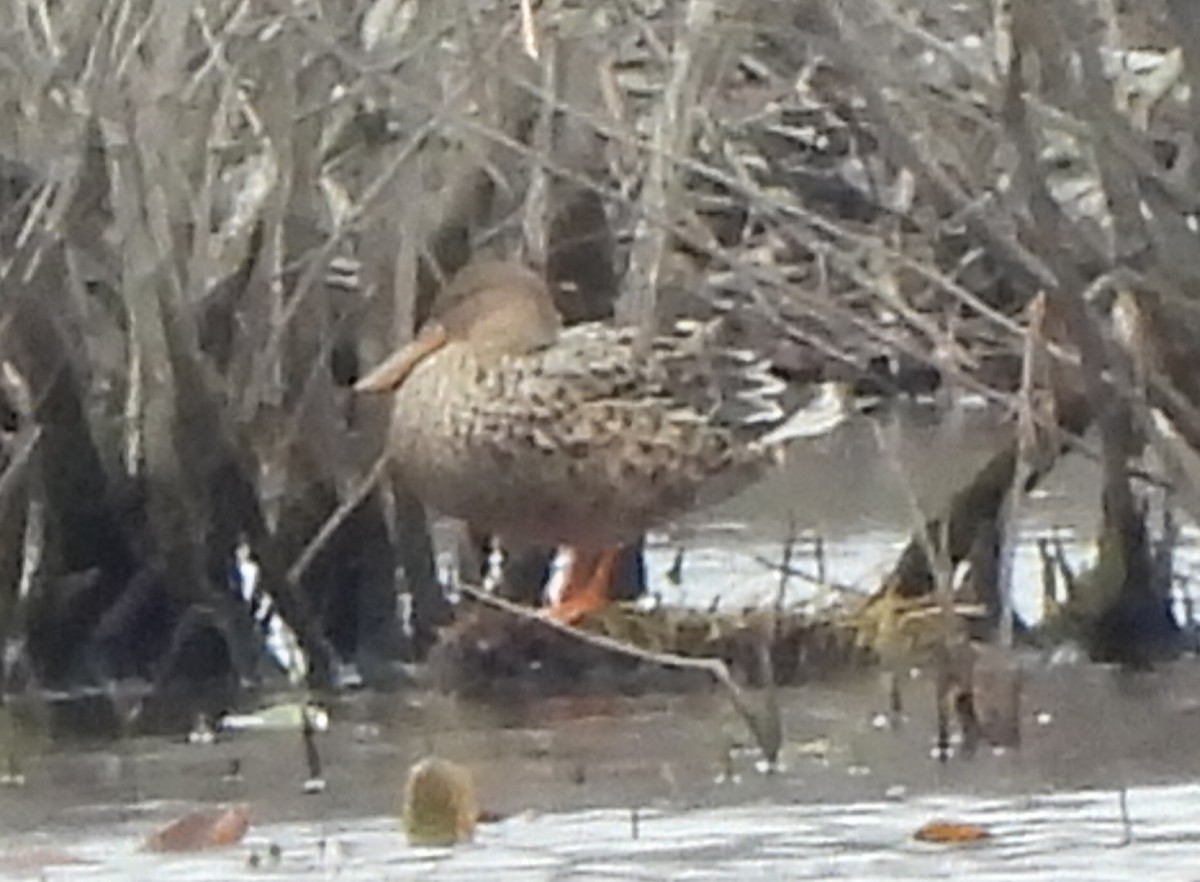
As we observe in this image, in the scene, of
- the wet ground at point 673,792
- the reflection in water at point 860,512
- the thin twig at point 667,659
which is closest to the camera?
the wet ground at point 673,792

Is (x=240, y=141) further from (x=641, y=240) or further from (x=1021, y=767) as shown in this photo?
(x=1021, y=767)

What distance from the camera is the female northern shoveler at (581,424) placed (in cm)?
318

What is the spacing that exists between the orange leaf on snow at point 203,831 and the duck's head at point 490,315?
1.93 feet

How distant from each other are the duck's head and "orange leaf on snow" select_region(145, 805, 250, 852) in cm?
59

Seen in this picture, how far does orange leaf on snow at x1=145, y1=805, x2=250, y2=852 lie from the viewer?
265cm

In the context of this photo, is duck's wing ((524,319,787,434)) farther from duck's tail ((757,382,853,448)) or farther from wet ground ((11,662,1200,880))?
wet ground ((11,662,1200,880))

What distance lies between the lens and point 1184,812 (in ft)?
8.70

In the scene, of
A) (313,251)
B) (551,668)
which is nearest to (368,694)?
(551,668)

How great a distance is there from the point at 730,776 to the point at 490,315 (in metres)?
0.56

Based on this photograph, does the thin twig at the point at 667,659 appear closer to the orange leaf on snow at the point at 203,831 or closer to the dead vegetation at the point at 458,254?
the dead vegetation at the point at 458,254

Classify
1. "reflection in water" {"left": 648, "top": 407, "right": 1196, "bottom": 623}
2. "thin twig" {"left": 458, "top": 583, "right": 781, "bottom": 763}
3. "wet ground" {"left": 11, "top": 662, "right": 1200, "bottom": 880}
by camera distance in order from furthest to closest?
1. "reflection in water" {"left": 648, "top": 407, "right": 1196, "bottom": 623}
2. "thin twig" {"left": 458, "top": 583, "right": 781, "bottom": 763}
3. "wet ground" {"left": 11, "top": 662, "right": 1200, "bottom": 880}

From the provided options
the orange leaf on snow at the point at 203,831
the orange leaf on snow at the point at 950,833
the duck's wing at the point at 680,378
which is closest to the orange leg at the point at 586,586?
the duck's wing at the point at 680,378

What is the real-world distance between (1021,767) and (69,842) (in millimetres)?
685

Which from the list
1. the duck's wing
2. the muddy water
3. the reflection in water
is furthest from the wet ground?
the duck's wing
